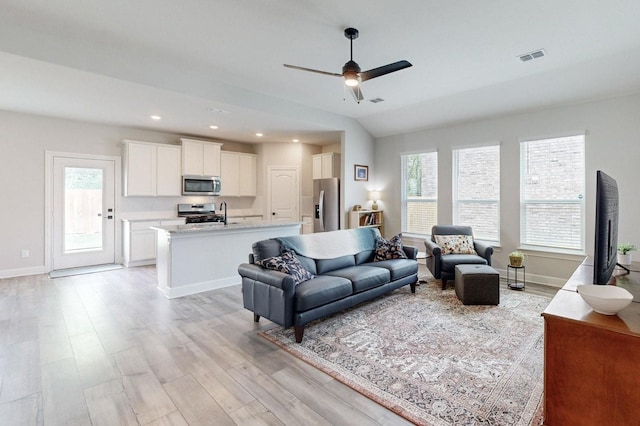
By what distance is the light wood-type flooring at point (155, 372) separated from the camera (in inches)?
77.1

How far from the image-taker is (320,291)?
3.08 meters

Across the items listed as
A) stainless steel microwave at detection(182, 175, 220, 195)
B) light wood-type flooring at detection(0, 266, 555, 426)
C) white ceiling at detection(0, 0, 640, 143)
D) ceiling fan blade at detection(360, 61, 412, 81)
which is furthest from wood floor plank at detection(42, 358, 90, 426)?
stainless steel microwave at detection(182, 175, 220, 195)

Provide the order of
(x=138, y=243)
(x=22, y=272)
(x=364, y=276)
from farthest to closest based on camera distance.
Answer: (x=138, y=243), (x=22, y=272), (x=364, y=276)

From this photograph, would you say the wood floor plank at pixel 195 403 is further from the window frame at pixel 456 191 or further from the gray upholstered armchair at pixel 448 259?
the window frame at pixel 456 191

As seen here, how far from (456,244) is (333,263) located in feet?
7.48

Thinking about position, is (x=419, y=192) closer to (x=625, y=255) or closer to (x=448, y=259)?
(x=448, y=259)

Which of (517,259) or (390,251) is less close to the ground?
(390,251)

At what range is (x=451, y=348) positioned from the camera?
2807 mm

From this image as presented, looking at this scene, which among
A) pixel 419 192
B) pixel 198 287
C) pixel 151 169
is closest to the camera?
pixel 198 287

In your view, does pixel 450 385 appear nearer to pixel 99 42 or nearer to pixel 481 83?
pixel 481 83

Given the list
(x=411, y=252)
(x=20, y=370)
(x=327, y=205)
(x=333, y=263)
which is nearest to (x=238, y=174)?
(x=327, y=205)

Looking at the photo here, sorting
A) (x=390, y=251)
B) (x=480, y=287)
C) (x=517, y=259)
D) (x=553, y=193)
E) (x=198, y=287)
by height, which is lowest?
(x=198, y=287)

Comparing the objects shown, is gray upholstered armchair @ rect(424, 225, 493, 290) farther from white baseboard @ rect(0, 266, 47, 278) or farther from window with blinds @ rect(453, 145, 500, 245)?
white baseboard @ rect(0, 266, 47, 278)

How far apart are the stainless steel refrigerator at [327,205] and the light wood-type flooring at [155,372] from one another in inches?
127
